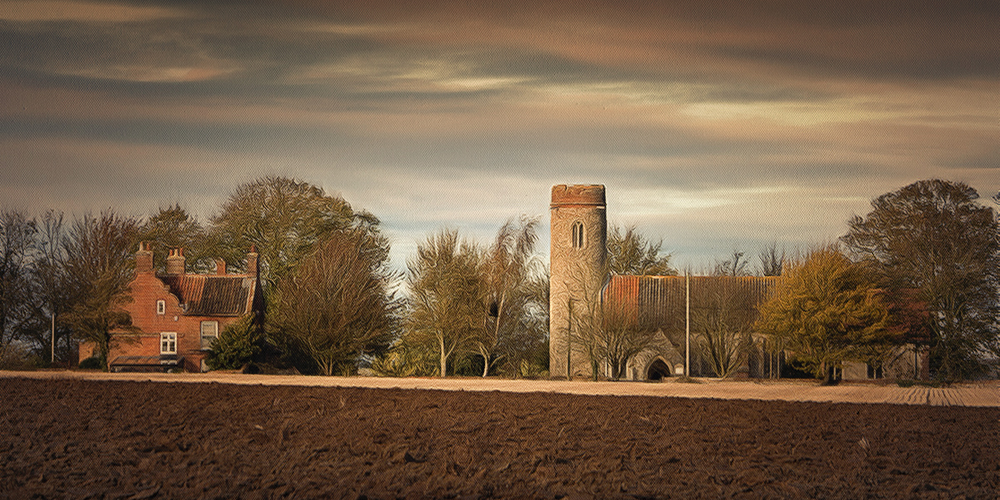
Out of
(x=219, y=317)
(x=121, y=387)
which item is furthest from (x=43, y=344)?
(x=121, y=387)

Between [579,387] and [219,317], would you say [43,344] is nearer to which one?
[219,317]

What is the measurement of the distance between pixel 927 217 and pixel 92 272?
43726mm

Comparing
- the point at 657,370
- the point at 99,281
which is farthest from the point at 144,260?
the point at 657,370

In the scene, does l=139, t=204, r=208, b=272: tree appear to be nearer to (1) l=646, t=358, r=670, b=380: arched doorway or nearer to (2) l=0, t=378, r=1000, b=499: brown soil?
(1) l=646, t=358, r=670, b=380: arched doorway

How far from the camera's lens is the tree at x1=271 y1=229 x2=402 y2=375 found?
1832 inches

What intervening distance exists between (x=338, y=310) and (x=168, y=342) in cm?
1016

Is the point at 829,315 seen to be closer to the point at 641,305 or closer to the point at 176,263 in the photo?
the point at 641,305

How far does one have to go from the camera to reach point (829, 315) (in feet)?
139

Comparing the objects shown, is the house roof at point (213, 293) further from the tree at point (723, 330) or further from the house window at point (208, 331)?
the tree at point (723, 330)

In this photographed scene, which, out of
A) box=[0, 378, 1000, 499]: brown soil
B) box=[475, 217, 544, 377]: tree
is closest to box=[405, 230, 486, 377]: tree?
box=[475, 217, 544, 377]: tree

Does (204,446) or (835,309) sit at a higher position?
(835,309)

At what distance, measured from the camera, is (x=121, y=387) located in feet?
100

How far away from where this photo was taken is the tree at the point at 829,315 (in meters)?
42.6

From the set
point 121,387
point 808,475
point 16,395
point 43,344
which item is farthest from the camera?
point 43,344
